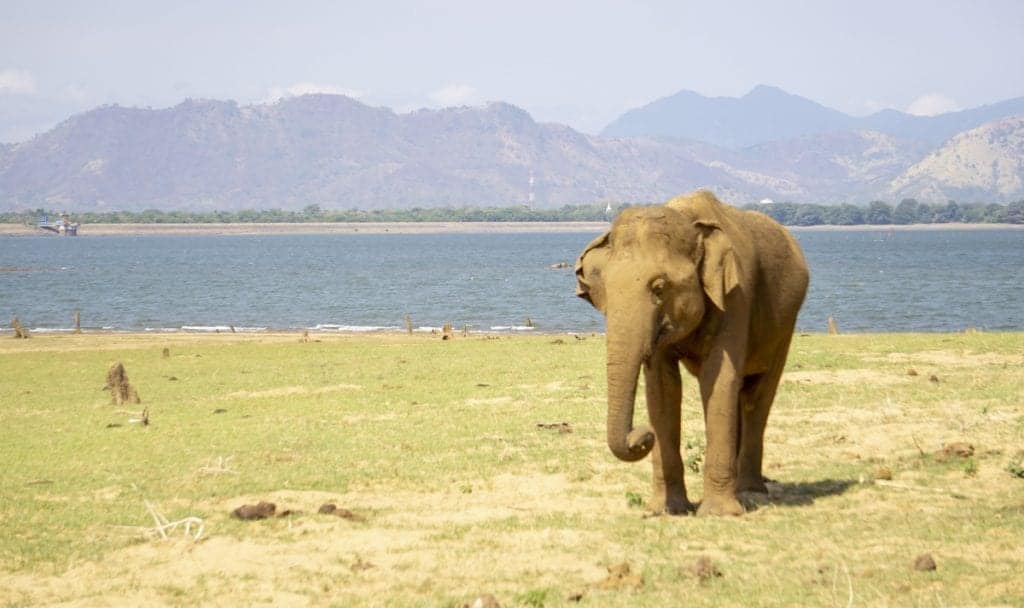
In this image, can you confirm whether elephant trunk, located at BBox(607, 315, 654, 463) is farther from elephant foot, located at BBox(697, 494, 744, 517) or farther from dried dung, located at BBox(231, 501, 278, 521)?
dried dung, located at BBox(231, 501, 278, 521)

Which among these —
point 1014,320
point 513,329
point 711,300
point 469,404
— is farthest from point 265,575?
point 1014,320

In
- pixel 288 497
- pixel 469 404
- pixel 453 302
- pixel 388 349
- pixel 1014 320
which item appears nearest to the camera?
pixel 288 497

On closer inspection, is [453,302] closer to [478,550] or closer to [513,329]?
[513,329]

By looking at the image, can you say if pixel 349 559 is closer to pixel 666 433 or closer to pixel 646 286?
pixel 666 433

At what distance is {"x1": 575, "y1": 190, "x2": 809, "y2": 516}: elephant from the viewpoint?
43.3 ft

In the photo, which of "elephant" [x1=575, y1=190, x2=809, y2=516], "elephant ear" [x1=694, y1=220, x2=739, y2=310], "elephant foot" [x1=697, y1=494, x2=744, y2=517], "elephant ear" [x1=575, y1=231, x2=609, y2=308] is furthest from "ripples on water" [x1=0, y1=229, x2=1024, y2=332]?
"elephant ear" [x1=694, y1=220, x2=739, y2=310]

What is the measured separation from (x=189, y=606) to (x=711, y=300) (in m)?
5.94

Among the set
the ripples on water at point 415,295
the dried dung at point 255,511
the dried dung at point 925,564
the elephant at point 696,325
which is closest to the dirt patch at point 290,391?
the dried dung at point 255,511

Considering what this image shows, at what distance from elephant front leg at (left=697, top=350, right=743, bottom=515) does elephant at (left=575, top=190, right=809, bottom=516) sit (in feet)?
0.03

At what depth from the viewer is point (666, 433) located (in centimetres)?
1465

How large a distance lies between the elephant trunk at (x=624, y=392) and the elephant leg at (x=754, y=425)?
122 inches

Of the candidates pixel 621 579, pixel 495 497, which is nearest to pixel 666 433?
pixel 495 497

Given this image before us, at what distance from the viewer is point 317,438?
20500 mm

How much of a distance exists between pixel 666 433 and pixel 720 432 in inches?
24.5
